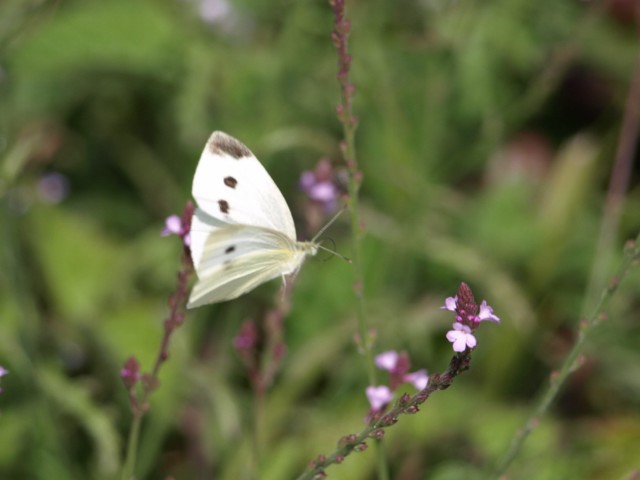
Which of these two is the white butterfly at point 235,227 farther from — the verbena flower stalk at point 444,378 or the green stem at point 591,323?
the green stem at point 591,323

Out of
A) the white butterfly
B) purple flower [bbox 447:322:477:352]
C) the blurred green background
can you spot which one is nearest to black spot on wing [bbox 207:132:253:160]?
the white butterfly

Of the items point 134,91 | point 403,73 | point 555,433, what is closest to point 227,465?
point 555,433

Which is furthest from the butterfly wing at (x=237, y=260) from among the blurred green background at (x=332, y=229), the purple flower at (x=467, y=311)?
the blurred green background at (x=332, y=229)

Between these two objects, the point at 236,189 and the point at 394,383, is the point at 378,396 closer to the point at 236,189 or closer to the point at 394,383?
the point at 394,383

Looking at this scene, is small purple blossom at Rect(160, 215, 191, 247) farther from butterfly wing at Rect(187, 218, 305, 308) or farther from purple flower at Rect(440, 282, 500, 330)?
purple flower at Rect(440, 282, 500, 330)

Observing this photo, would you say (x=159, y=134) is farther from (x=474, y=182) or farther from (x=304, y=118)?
(x=474, y=182)

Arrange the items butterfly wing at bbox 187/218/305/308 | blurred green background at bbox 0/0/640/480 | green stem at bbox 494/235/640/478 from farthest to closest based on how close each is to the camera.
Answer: blurred green background at bbox 0/0/640/480, green stem at bbox 494/235/640/478, butterfly wing at bbox 187/218/305/308

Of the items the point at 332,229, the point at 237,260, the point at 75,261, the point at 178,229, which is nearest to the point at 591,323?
the point at 237,260
